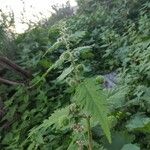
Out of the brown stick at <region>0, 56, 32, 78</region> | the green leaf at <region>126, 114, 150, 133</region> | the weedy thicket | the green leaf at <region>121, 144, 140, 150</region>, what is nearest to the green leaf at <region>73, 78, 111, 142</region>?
the weedy thicket

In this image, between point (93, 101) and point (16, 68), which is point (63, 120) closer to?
point (93, 101)

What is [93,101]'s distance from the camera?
1.58 m

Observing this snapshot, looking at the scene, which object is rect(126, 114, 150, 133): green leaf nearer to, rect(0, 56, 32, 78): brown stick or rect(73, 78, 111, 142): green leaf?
rect(73, 78, 111, 142): green leaf

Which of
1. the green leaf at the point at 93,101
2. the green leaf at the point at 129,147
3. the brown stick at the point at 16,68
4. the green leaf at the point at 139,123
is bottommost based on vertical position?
the green leaf at the point at 129,147

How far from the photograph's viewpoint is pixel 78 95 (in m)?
1.64

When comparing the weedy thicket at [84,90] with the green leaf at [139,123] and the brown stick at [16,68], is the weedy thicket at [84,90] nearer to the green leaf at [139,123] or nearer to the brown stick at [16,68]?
the green leaf at [139,123]

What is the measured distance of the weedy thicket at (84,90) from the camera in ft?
5.95

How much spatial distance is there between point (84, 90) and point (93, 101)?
7 centimetres

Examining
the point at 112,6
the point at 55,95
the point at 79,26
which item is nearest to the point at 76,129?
the point at 55,95

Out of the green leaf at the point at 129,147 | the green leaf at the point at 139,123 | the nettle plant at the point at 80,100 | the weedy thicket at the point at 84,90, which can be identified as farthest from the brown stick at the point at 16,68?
the green leaf at the point at 129,147

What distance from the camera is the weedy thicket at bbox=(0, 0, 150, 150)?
5.95 ft

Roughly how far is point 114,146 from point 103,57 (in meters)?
3.27

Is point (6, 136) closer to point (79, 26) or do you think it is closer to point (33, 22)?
point (79, 26)

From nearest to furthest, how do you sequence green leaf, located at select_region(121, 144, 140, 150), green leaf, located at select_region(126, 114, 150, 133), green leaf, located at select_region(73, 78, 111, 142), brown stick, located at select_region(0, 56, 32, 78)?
green leaf, located at select_region(73, 78, 111, 142), green leaf, located at select_region(121, 144, 140, 150), green leaf, located at select_region(126, 114, 150, 133), brown stick, located at select_region(0, 56, 32, 78)
